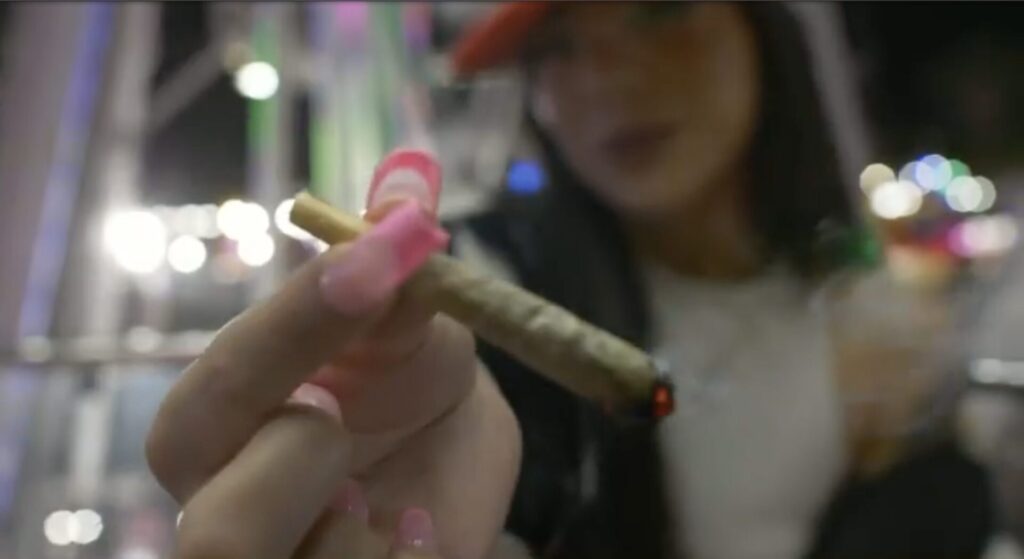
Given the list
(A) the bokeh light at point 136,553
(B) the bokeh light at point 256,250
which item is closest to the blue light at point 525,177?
(B) the bokeh light at point 256,250

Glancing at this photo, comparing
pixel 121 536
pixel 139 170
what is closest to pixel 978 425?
pixel 121 536

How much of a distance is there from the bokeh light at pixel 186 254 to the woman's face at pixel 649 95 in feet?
0.99

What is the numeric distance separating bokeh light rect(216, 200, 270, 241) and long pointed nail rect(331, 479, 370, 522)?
0.37 meters

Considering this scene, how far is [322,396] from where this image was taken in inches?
10.2

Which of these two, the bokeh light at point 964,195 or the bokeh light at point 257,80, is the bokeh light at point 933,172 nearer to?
the bokeh light at point 964,195

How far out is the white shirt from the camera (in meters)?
0.47

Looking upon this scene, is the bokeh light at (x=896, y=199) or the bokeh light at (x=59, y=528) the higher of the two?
the bokeh light at (x=896, y=199)

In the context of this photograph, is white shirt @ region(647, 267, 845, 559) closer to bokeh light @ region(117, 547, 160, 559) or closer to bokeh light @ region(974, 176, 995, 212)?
bokeh light @ region(974, 176, 995, 212)

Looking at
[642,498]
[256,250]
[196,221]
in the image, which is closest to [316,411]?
[642,498]

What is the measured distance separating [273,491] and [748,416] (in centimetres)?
31

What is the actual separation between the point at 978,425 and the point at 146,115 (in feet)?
1.88

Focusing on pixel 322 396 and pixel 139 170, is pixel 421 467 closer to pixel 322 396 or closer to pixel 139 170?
pixel 322 396

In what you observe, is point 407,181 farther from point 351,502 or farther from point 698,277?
point 698,277

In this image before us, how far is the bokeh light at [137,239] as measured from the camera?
2.29ft
